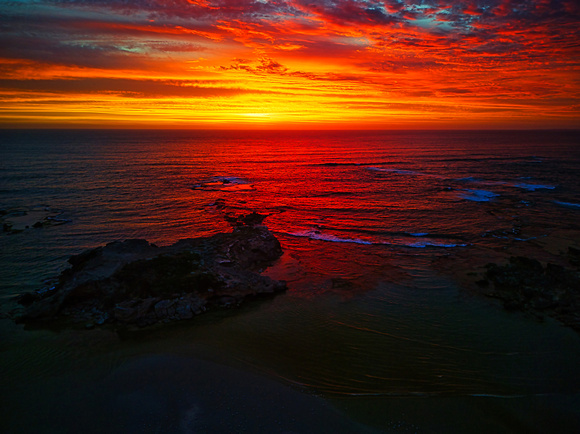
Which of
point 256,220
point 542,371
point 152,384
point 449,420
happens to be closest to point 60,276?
point 152,384

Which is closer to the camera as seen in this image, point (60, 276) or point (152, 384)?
point (152, 384)

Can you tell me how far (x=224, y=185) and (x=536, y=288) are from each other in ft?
146

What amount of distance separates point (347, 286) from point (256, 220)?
1499cm

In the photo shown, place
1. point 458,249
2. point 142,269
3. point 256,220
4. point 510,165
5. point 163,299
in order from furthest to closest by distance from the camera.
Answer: point 510,165
point 256,220
point 458,249
point 142,269
point 163,299

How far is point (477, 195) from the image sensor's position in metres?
45.4

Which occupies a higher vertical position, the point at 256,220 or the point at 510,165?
the point at 510,165

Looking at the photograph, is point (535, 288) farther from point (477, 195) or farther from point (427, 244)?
point (477, 195)

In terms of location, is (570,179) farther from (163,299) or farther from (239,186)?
(163,299)

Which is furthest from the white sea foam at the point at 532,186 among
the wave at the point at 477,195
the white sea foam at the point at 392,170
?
the white sea foam at the point at 392,170

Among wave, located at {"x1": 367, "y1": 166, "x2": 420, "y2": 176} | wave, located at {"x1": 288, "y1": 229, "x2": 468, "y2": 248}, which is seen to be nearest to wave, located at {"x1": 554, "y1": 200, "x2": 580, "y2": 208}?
wave, located at {"x1": 288, "y1": 229, "x2": 468, "y2": 248}

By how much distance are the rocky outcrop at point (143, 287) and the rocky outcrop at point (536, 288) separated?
12935mm

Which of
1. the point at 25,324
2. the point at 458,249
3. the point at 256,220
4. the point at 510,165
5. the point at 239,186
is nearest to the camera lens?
the point at 25,324

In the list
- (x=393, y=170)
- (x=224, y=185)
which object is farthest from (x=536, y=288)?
(x=393, y=170)

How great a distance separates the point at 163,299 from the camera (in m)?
17.1
